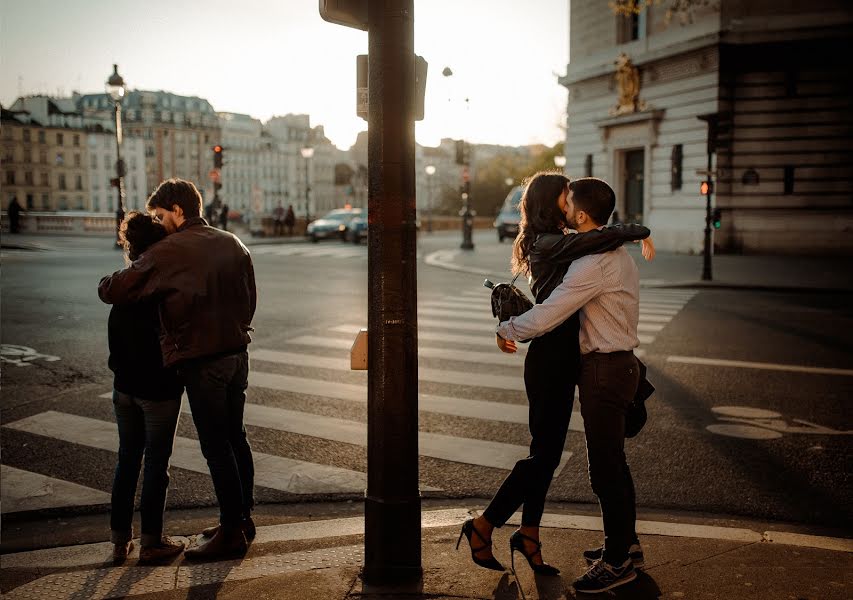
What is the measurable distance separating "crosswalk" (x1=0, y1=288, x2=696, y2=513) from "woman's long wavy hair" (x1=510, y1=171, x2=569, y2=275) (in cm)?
233

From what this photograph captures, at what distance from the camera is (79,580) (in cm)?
391

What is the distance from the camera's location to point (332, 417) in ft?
23.7

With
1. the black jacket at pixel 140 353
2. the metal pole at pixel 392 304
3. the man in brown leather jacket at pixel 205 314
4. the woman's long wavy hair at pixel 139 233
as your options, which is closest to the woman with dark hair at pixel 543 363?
the metal pole at pixel 392 304

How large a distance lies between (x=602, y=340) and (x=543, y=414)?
44 centimetres

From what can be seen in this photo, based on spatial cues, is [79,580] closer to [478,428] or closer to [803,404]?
[478,428]

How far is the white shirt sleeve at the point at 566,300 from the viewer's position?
363 centimetres

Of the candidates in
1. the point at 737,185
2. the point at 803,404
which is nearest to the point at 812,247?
the point at 737,185

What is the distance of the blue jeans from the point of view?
13.7ft

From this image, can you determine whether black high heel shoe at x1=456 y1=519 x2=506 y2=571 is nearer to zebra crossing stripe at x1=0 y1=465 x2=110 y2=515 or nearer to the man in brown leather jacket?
the man in brown leather jacket

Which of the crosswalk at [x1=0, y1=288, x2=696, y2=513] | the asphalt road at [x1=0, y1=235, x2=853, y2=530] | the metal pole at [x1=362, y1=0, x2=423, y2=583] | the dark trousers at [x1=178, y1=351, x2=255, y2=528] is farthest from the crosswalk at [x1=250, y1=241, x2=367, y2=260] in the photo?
the metal pole at [x1=362, y1=0, x2=423, y2=583]

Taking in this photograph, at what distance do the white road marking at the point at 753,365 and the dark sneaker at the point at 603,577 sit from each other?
19.8ft

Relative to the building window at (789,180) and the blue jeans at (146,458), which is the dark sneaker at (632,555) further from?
the building window at (789,180)

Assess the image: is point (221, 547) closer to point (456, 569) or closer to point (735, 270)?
point (456, 569)

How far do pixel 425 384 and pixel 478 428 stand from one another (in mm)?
1692
